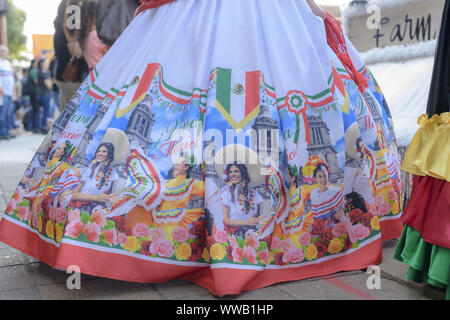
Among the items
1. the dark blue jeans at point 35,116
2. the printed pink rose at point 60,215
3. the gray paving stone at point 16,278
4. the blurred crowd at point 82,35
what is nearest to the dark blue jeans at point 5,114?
the dark blue jeans at point 35,116

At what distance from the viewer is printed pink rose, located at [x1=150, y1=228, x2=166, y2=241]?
1.70 meters

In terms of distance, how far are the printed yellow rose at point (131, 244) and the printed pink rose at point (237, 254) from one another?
1.06 ft

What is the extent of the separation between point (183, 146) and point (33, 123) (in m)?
9.80

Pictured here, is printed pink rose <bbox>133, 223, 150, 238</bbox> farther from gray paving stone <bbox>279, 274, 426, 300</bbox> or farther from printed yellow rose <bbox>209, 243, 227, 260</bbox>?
gray paving stone <bbox>279, 274, 426, 300</bbox>

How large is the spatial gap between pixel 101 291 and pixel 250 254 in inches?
20.1

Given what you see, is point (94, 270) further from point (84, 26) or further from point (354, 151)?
point (84, 26)

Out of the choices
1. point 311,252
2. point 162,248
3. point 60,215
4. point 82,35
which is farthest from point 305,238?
point 82,35

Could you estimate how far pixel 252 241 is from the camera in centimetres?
167

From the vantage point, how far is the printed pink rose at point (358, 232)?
1.88 meters

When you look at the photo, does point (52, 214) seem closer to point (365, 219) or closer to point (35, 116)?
point (365, 219)

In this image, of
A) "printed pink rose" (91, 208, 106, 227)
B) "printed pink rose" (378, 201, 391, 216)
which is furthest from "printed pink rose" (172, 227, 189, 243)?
"printed pink rose" (378, 201, 391, 216)

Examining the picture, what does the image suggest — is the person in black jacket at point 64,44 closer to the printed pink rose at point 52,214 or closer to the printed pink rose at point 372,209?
the printed pink rose at point 52,214

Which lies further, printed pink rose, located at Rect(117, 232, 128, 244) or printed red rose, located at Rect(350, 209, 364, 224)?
printed red rose, located at Rect(350, 209, 364, 224)

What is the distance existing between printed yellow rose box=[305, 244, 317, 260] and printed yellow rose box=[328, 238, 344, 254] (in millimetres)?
62
